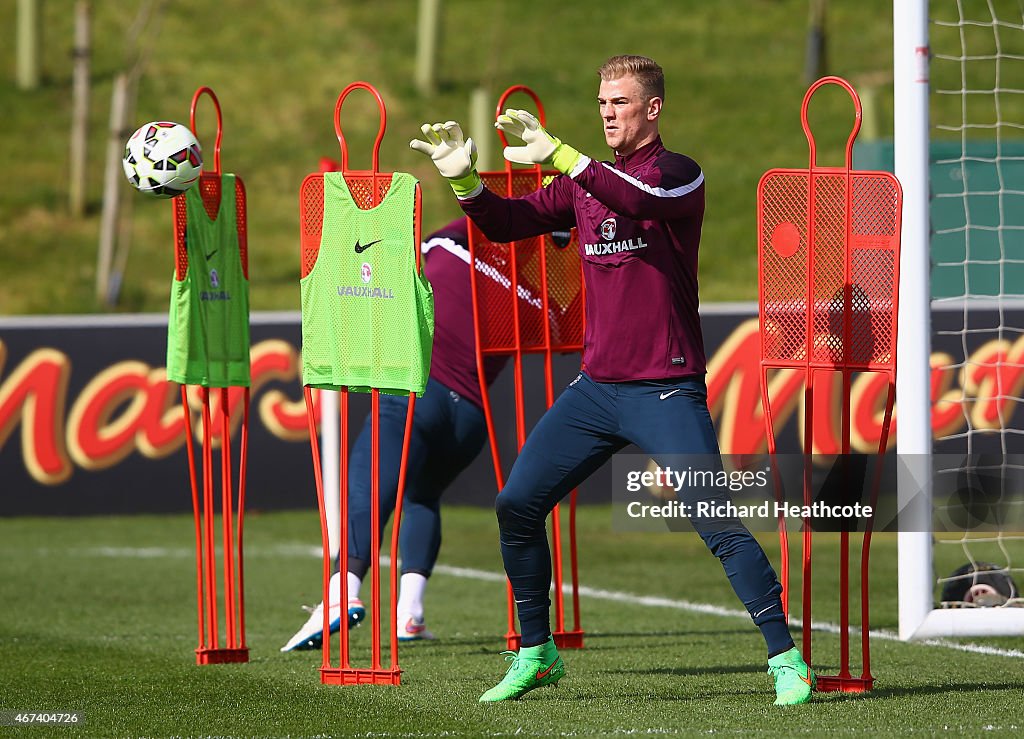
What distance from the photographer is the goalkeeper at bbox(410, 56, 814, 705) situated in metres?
6.00

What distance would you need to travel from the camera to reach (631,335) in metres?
6.11

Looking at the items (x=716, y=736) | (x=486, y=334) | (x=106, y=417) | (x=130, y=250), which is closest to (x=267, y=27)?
(x=130, y=250)

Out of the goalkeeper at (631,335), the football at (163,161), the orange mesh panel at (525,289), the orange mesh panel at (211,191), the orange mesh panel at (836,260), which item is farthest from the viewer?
the orange mesh panel at (525,289)

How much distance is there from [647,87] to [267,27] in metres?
31.2

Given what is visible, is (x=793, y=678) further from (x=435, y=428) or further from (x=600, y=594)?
(x=600, y=594)

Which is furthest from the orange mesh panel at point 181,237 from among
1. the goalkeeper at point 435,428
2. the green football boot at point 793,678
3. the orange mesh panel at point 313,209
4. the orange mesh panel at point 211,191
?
the green football boot at point 793,678

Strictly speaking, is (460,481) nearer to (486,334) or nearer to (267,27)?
(486,334)

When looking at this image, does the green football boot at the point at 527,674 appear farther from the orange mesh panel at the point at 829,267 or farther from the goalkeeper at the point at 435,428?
the goalkeeper at the point at 435,428

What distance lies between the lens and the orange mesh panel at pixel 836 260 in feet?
21.6

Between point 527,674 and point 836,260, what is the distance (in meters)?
2.03

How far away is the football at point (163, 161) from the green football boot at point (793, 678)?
325 centimetres

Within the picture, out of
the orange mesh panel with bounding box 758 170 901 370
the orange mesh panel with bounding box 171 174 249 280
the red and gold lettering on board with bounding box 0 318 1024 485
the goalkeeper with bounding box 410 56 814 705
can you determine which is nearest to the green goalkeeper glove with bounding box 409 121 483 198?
the goalkeeper with bounding box 410 56 814 705

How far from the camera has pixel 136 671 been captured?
24.0 feet

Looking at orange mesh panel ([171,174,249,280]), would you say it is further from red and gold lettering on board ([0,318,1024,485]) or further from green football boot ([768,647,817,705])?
red and gold lettering on board ([0,318,1024,485])
